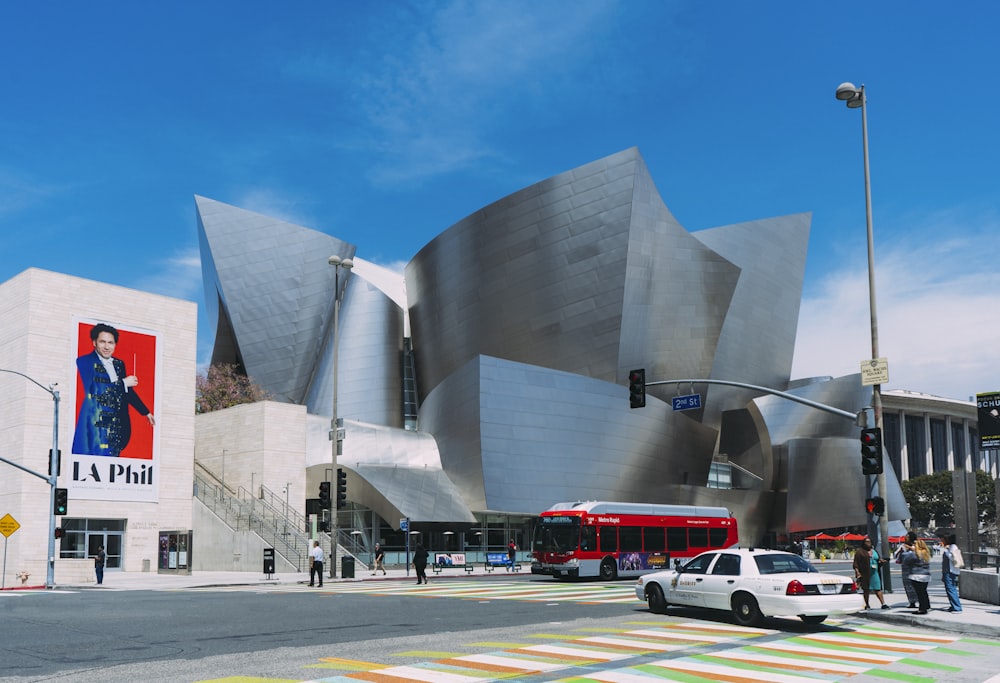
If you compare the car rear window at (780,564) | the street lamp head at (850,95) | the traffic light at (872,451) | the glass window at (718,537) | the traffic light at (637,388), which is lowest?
the glass window at (718,537)

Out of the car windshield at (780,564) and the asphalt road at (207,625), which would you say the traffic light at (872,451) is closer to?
the car windshield at (780,564)

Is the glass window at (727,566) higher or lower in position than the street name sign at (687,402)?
lower

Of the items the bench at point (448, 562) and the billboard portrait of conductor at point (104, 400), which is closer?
the billboard portrait of conductor at point (104, 400)

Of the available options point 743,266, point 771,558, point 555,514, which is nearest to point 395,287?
point 743,266

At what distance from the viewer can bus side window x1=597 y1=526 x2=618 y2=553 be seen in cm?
3541

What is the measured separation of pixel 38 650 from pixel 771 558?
1216 cm

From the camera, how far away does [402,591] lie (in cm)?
2842

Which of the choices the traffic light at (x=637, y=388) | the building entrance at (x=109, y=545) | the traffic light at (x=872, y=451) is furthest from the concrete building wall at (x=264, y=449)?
the traffic light at (x=872, y=451)

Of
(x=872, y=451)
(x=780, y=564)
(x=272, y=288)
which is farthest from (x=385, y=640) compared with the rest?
(x=272, y=288)

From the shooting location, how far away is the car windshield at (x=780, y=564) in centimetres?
1695

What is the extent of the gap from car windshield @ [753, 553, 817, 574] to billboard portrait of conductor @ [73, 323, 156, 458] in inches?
1521

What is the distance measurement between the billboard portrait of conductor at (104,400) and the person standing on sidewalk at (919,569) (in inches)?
1577

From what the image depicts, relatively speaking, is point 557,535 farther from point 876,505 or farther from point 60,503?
point 60,503

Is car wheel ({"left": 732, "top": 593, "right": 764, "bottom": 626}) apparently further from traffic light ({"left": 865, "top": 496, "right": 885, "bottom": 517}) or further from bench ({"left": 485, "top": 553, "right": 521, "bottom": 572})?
bench ({"left": 485, "top": 553, "right": 521, "bottom": 572})
